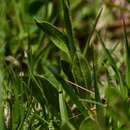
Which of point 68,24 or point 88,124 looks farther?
point 68,24

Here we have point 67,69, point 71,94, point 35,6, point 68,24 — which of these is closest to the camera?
point 71,94

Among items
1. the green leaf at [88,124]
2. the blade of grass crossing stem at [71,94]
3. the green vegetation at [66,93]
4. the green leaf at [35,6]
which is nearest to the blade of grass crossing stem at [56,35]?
the green vegetation at [66,93]

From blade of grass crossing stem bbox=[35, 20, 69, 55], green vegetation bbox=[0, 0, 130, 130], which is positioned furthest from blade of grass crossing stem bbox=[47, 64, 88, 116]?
blade of grass crossing stem bbox=[35, 20, 69, 55]

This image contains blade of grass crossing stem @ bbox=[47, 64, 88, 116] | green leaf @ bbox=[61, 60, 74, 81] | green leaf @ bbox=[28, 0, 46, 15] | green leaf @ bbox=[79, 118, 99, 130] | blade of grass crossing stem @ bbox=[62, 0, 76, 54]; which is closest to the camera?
green leaf @ bbox=[79, 118, 99, 130]

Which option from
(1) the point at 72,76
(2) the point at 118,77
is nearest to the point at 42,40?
(1) the point at 72,76

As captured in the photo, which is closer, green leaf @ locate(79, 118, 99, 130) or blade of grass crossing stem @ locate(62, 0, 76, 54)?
green leaf @ locate(79, 118, 99, 130)

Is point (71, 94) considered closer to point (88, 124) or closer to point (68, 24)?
point (88, 124)

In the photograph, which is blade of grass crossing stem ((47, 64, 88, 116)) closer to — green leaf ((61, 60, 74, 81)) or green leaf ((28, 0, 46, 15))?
green leaf ((61, 60, 74, 81))

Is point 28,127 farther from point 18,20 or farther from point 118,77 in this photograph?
point 18,20

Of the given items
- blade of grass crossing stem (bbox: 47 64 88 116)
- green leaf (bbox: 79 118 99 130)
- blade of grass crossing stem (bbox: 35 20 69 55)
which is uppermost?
blade of grass crossing stem (bbox: 35 20 69 55)

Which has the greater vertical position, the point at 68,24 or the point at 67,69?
the point at 68,24

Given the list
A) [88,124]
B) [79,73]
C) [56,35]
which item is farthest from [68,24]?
[88,124]
